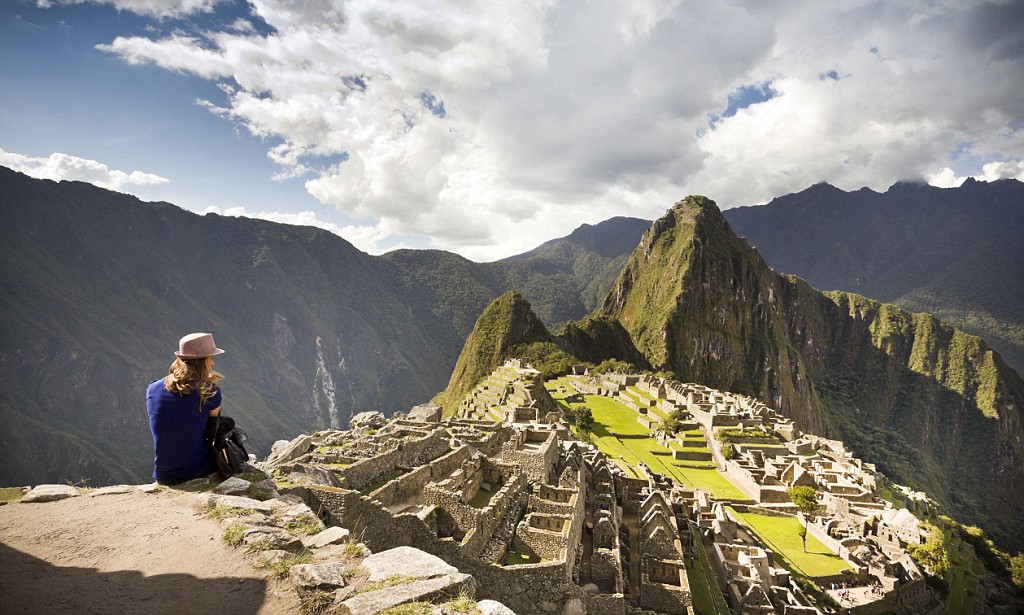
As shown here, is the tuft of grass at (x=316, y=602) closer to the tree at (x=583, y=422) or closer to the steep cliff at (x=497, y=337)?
the tree at (x=583, y=422)

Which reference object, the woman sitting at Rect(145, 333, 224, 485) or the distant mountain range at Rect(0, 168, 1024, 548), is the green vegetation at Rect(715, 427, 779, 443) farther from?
the distant mountain range at Rect(0, 168, 1024, 548)

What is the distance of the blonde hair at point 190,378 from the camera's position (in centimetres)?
652

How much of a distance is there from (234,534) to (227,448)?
7.08 feet

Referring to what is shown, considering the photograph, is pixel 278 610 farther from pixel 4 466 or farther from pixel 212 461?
pixel 4 466

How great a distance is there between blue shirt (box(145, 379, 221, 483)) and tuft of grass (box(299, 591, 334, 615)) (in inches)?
139

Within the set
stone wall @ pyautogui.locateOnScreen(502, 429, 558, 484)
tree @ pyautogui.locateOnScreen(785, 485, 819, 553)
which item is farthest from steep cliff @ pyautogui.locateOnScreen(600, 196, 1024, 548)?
stone wall @ pyautogui.locateOnScreen(502, 429, 558, 484)

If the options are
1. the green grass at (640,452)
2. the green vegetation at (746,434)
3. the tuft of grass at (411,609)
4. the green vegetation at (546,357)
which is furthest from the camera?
the green vegetation at (546,357)

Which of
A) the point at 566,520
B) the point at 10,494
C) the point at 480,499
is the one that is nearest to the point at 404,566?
the point at 10,494

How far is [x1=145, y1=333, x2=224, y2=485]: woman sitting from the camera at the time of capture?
652cm

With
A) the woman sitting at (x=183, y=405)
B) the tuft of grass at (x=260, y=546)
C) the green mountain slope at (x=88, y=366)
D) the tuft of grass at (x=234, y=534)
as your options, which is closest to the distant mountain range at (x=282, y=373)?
the green mountain slope at (x=88, y=366)

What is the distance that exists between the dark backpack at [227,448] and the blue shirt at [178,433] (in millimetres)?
181

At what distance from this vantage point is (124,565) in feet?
16.8

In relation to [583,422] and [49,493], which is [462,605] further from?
[583,422]

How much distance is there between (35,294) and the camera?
138000 millimetres
